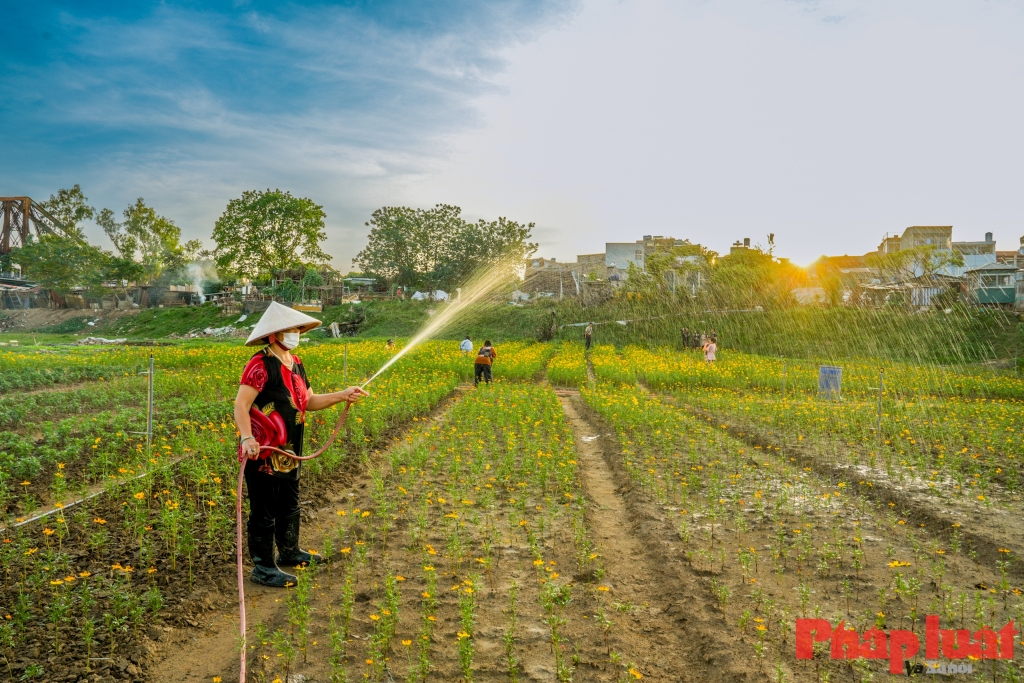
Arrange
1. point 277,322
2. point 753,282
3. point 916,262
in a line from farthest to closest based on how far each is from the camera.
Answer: point 916,262
point 753,282
point 277,322

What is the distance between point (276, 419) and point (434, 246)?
54058mm

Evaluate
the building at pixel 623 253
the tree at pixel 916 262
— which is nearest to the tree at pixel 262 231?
the building at pixel 623 253

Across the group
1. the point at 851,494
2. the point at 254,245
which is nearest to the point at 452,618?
the point at 851,494

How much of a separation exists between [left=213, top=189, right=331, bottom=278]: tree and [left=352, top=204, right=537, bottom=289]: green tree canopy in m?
A: 6.25

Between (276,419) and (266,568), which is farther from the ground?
(276,419)

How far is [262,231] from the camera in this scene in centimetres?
5394

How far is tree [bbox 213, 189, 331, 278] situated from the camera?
53.3 m

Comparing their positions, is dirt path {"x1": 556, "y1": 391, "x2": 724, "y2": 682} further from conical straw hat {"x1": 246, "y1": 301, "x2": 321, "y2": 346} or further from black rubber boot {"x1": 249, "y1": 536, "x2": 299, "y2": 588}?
conical straw hat {"x1": 246, "y1": 301, "x2": 321, "y2": 346}

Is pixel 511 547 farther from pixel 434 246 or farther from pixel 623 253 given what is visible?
pixel 623 253

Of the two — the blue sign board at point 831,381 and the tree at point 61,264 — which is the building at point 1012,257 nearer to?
the blue sign board at point 831,381

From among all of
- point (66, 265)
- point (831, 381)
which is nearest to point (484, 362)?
point (831, 381)

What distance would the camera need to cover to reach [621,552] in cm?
619

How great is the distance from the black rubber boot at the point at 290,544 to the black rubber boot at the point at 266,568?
117mm

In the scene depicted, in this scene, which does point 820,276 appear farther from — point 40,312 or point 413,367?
point 40,312
